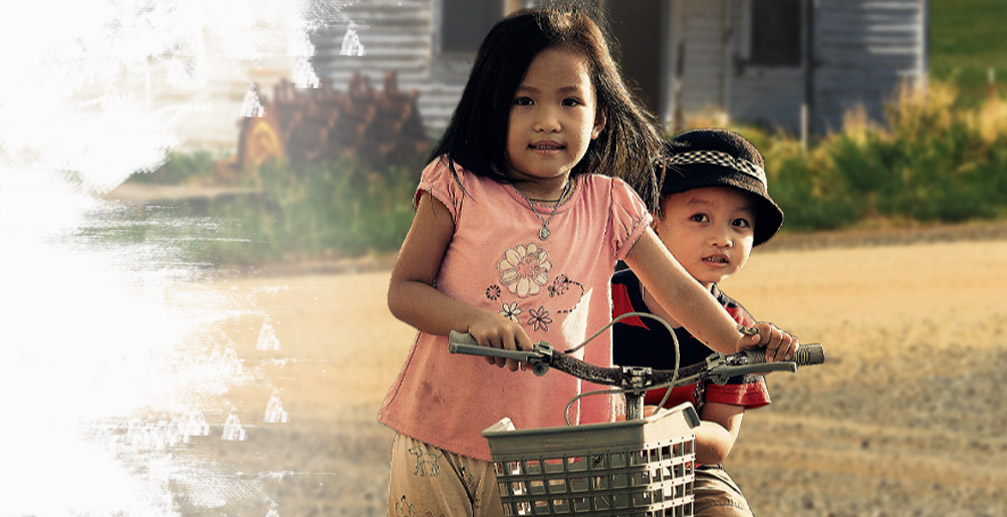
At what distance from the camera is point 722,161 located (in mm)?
2740

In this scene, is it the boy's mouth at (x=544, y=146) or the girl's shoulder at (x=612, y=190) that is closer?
the boy's mouth at (x=544, y=146)

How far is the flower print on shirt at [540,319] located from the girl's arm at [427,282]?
6.3 inches

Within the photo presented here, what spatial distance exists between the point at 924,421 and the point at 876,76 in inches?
405

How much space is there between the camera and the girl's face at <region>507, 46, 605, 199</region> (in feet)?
7.63

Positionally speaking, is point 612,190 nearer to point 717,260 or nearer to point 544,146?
point 544,146

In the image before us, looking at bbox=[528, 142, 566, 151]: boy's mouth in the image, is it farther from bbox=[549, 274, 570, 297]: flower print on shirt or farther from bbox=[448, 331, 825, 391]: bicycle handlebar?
bbox=[448, 331, 825, 391]: bicycle handlebar

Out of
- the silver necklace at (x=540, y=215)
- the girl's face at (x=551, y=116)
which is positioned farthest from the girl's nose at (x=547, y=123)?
the silver necklace at (x=540, y=215)

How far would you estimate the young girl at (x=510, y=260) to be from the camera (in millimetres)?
2322

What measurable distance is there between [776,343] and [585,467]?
492mm

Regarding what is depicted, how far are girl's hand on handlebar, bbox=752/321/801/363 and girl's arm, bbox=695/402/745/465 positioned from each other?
1.07 ft

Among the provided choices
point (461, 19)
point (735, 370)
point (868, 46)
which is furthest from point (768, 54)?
point (735, 370)

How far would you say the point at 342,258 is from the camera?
44.7 feet

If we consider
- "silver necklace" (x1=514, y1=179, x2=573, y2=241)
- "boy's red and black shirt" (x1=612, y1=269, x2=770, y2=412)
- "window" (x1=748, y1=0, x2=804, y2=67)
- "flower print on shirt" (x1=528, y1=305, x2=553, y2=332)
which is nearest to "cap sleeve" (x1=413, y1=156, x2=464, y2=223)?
"silver necklace" (x1=514, y1=179, x2=573, y2=241)

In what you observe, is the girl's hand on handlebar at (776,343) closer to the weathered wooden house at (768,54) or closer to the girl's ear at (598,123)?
the girl's ear at (598,123)
